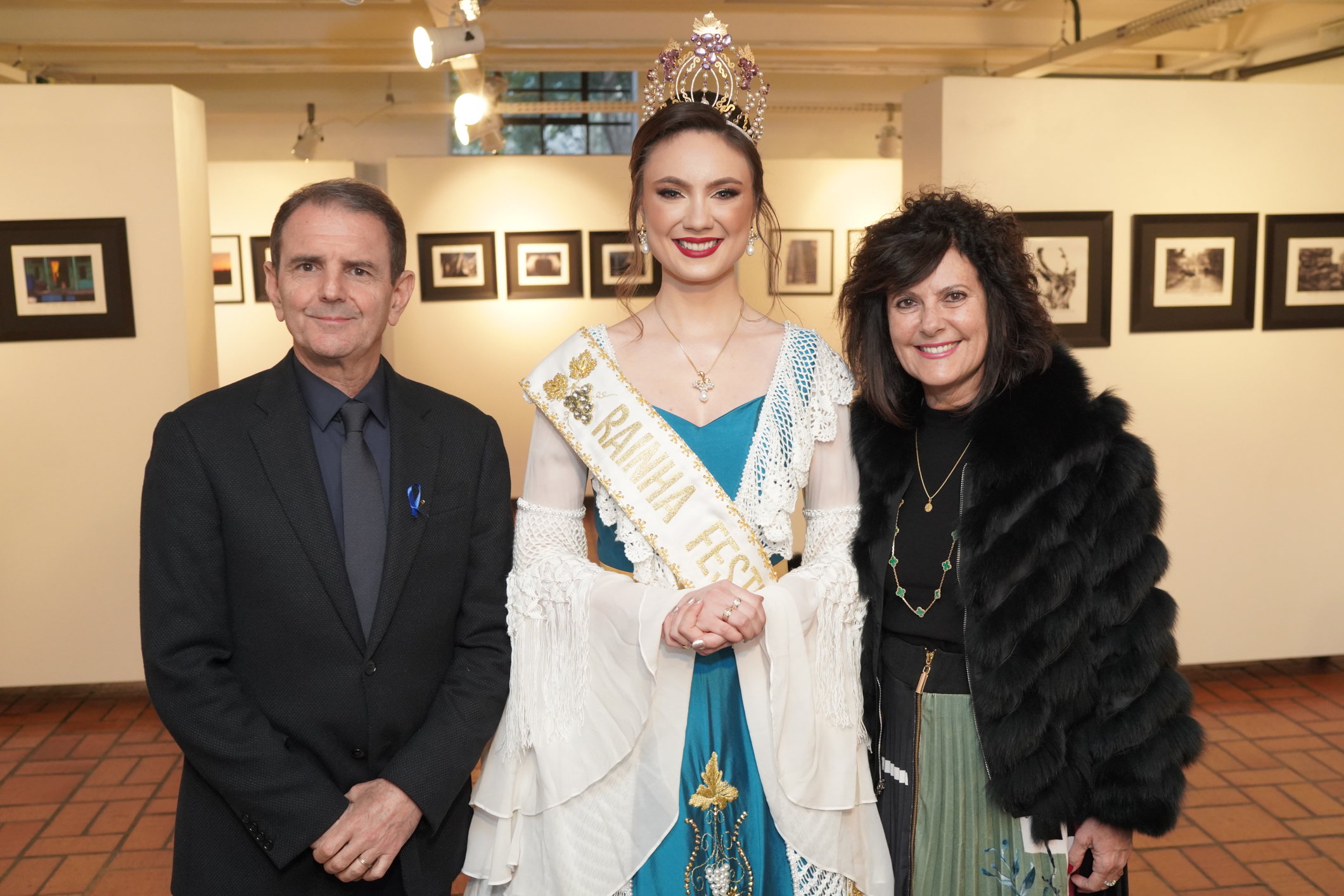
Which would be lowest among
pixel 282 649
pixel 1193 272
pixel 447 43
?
pixel 282 649

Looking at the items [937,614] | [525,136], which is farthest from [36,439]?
[525,136]

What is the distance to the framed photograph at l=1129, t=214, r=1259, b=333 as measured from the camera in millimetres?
4367

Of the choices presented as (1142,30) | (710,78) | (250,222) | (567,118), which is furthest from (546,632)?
(567,118)

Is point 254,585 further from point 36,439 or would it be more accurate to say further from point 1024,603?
point 36,439

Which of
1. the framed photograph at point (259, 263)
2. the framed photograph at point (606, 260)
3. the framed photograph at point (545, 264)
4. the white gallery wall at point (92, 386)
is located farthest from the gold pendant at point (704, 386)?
the framed photograph at point (259, 263)

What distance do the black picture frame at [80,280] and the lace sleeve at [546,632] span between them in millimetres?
3166

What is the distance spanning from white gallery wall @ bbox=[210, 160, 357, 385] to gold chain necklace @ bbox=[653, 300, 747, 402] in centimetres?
655

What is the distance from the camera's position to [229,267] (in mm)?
8195

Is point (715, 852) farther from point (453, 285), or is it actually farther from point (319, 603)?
point (453, 285)

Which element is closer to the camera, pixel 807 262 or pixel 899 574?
pixel 899 574

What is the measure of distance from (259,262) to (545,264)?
2283mm

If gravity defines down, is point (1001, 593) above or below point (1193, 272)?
below

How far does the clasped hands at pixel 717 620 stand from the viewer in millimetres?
1565

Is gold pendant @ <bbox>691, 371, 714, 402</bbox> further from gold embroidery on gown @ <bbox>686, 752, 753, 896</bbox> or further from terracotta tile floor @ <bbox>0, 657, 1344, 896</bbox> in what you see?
terracotta tile floor @ <bbox>0, 657, 1344, 896</bbox>
